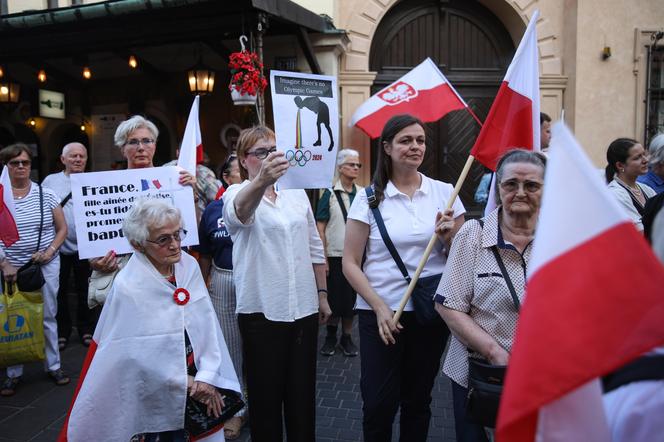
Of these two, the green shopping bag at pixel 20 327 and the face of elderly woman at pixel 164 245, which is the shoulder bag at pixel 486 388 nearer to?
the face of elderly woman at pixel 164 245

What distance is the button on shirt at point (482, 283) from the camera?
225 cm

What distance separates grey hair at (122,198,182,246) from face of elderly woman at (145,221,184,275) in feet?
0.07

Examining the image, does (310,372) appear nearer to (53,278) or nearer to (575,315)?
(575,315)

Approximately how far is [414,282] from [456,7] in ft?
28.2

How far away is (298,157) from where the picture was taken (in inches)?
109

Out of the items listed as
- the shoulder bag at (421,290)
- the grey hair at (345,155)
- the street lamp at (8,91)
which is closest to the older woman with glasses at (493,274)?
the shoulder bag at (421,290)

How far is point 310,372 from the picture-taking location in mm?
3078

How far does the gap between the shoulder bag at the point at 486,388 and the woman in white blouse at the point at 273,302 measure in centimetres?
106

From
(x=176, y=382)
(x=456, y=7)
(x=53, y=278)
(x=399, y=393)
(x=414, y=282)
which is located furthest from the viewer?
(x=456, y=7)

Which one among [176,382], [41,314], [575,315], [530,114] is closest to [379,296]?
[176,382]

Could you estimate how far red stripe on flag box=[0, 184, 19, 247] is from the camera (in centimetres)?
460

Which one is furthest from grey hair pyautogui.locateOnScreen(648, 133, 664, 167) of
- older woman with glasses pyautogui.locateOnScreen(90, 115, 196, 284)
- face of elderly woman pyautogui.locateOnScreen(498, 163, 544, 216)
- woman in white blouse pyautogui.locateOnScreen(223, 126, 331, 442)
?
older woman with glasses pyautogui.locateOnScreen(90, 115, 196, 284)

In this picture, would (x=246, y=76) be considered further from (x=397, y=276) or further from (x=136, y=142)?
(x=397, y=276)

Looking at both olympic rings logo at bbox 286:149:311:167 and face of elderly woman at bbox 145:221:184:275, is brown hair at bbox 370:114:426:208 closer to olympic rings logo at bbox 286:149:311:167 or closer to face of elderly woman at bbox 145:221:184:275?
olympic rings logo at bbox 286:149:311:167
